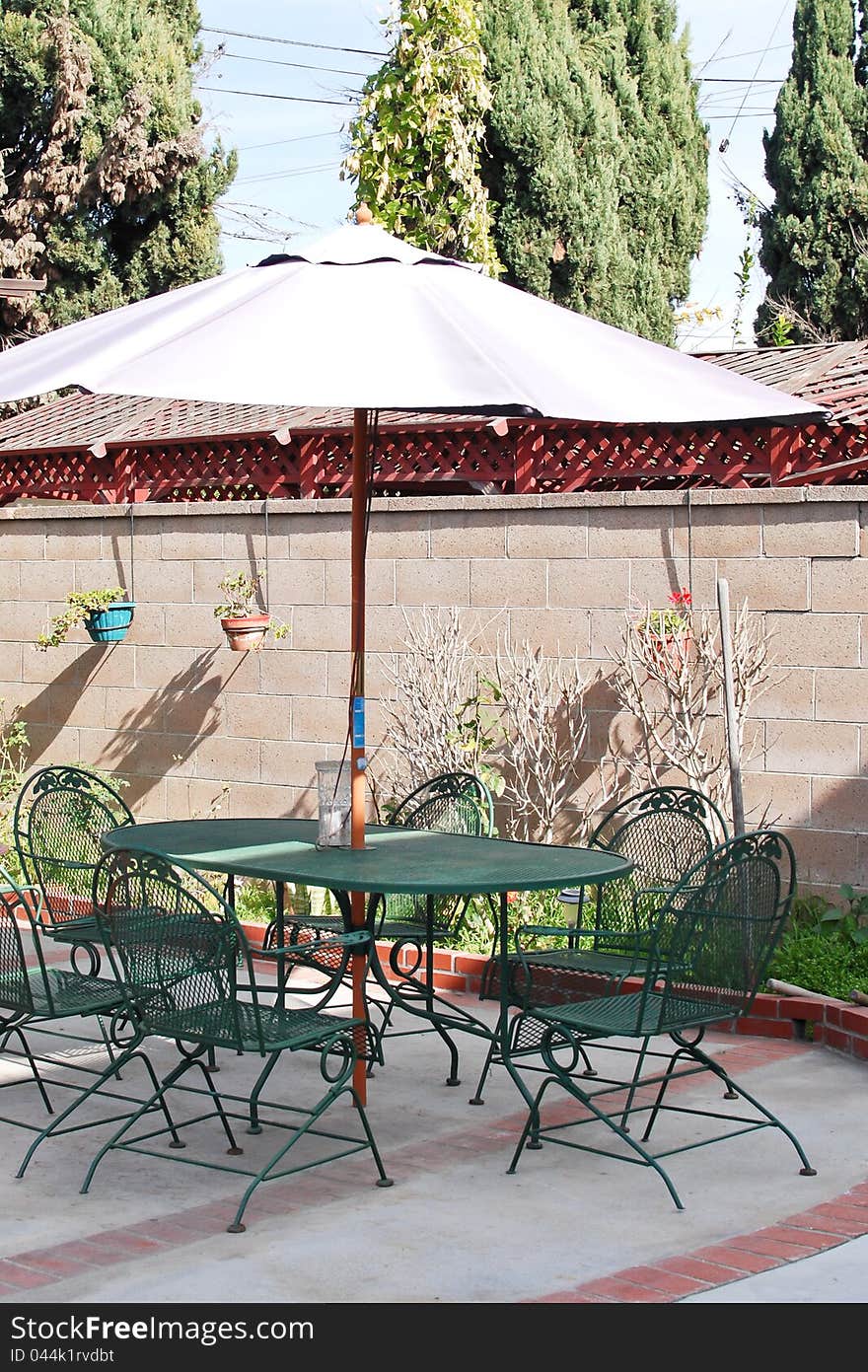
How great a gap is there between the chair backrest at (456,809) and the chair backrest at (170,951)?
1.76 metres

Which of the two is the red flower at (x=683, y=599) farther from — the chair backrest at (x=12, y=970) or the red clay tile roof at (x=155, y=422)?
the chair backrest at (x=12, y=970)

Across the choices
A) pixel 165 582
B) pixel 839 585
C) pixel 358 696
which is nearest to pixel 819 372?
pixel 839 585

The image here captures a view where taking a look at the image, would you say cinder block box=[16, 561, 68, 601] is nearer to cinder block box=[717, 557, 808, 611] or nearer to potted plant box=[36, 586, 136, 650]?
potted plant box=[36, 586, 136, 650]

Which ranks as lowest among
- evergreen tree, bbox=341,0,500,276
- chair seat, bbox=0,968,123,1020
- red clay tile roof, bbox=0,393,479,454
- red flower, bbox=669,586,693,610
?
chair seat, bbox=0,968,123,1020

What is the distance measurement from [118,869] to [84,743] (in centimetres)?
505

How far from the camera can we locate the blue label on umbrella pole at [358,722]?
517cm

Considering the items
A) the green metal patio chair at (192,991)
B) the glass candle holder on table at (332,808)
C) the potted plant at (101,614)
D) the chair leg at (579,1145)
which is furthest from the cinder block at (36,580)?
the chair leg at (579,1145)

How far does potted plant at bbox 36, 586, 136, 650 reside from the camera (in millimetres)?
9078

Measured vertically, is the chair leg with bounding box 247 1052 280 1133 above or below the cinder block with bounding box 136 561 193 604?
below

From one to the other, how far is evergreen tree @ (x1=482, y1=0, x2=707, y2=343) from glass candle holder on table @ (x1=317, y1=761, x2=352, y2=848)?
13.3m

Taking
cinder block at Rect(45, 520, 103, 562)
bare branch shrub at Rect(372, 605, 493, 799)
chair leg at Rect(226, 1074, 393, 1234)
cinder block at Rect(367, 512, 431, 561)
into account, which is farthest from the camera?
cinder block at Rect(45, 520, 103, 562)

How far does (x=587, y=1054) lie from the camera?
6.01 meters

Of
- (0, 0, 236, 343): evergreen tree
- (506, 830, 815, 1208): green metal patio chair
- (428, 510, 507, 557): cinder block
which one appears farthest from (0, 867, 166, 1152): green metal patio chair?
(0, 0, 236, 343): evergreen tree

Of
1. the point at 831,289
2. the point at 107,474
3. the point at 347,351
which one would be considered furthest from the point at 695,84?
the point at 347,351
